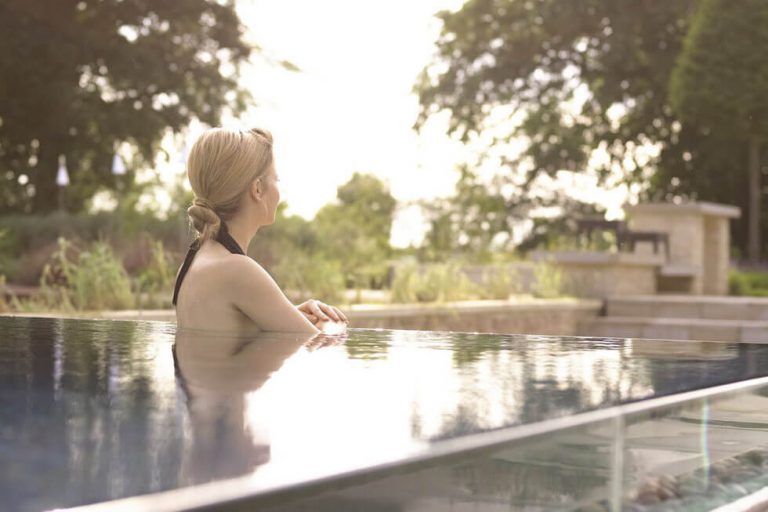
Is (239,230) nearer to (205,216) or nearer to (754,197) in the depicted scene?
(205,216)

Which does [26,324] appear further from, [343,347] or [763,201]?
[763,201]

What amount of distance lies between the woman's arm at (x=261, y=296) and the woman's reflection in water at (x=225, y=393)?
0.86 feet

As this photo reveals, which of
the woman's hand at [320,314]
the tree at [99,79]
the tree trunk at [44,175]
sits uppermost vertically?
the tree at [99,79]

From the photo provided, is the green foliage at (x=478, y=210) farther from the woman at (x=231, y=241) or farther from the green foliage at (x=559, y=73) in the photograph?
the woman at (x=231, y=241)

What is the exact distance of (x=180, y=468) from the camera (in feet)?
3.47

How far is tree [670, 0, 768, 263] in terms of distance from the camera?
2078 centimetres

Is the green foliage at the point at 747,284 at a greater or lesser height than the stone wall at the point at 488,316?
greater

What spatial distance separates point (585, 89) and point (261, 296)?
81.9 feet

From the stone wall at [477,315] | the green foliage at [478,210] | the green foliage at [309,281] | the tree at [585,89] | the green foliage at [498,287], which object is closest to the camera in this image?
the stone wall at [477,315]

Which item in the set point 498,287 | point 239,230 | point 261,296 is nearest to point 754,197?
point 498,287

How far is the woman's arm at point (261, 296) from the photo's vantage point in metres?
2.85

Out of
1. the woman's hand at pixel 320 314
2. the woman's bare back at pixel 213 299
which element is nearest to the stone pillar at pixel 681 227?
the woman's hand at pixel 320 314

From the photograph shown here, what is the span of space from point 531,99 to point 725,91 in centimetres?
639

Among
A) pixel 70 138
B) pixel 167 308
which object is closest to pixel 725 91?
pixel 70 138
